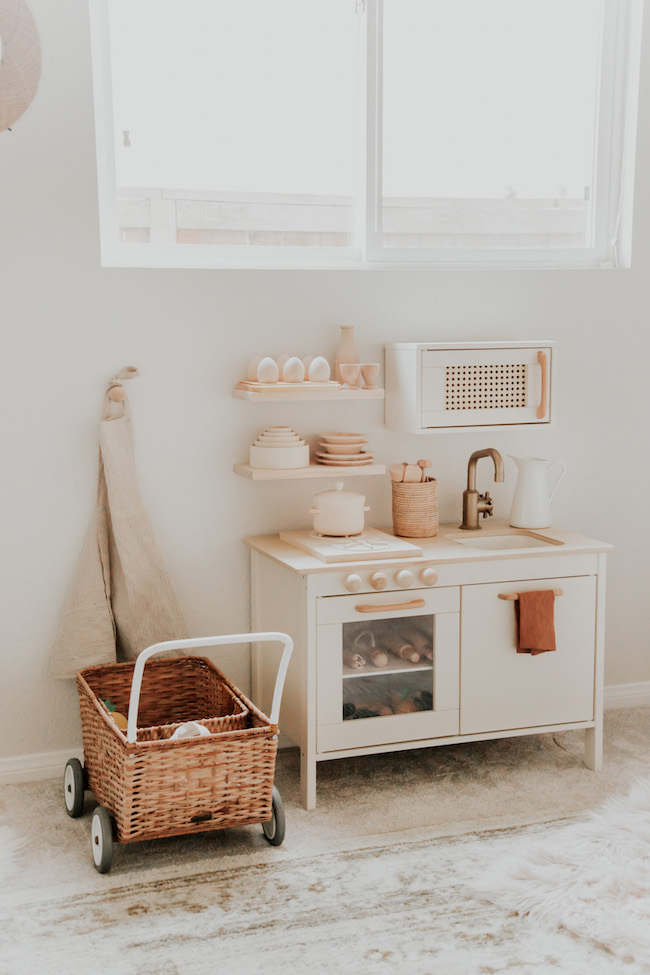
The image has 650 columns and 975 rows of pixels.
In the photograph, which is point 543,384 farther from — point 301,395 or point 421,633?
point 421,633

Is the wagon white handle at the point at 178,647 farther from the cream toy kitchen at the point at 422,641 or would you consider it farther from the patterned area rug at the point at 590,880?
A: the patterned area rug at the point at 590,880

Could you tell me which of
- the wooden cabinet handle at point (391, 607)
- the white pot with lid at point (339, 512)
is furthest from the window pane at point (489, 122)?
the wooden cabinet handle at point (391, 607)

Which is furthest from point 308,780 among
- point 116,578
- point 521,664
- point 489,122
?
point 489,122

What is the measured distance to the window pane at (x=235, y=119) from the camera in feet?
9.64

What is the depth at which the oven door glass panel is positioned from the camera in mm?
2717

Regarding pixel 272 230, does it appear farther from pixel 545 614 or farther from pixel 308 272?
pixel 545 614

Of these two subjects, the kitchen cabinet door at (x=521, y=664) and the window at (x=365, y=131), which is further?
the window at (x=365, y=131)

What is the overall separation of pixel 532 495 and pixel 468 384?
41 cm

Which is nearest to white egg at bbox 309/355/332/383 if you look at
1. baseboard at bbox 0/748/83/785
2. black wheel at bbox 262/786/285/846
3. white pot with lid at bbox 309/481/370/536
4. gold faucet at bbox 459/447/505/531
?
white pot with lid at bbox 309/481/370/536

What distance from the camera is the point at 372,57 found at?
122 inches

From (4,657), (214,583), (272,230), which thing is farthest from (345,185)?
(4,657)

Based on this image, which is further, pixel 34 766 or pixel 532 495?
pixel 532 495

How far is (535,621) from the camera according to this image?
2811mm

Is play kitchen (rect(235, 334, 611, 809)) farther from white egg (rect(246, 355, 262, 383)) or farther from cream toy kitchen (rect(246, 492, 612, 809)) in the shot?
white egg (rect(246, 355, 262, 383))
